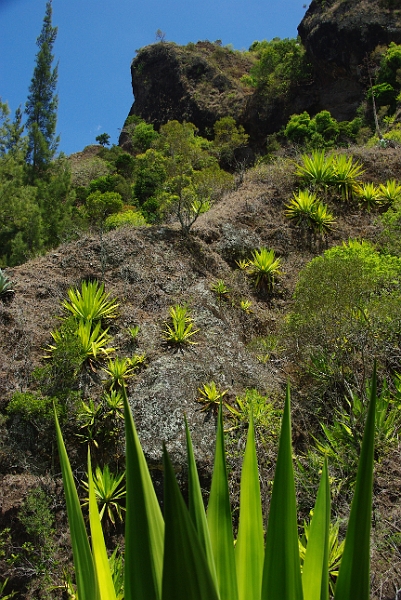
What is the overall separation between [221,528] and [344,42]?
120 ft

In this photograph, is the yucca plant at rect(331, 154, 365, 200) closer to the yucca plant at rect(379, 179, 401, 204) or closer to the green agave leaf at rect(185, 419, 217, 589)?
the yucca plant at rect(379, 179, 401, 204)

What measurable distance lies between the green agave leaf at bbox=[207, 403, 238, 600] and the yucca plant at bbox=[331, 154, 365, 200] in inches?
424

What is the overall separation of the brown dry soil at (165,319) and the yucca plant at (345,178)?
45cm

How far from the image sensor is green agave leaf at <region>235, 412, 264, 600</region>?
4.20 ft

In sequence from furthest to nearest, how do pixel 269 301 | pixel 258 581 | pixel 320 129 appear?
pixel 320 129 → pixel 269 301 → pixel 258 581

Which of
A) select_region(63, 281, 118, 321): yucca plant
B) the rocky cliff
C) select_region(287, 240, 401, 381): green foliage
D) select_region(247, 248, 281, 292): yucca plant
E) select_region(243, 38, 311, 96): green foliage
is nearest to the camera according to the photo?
select_region(287, 240, 401, 381): green foliage

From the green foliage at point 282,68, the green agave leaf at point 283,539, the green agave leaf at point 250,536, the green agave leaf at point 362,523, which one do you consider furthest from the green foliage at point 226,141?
the green agave leaf at point 362,523

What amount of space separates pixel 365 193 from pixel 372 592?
9.05 metres

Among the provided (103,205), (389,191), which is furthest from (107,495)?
(103,205)

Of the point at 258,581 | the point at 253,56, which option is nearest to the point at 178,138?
the point at 258,581

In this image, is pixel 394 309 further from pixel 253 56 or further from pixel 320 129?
pixel 253 56

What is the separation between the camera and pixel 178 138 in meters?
9.83

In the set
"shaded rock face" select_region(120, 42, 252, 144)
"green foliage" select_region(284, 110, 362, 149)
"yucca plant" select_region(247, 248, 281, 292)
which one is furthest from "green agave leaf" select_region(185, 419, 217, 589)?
"shaded rock face" select_region(120, 42, 252, 144)

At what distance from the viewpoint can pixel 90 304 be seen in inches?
286
